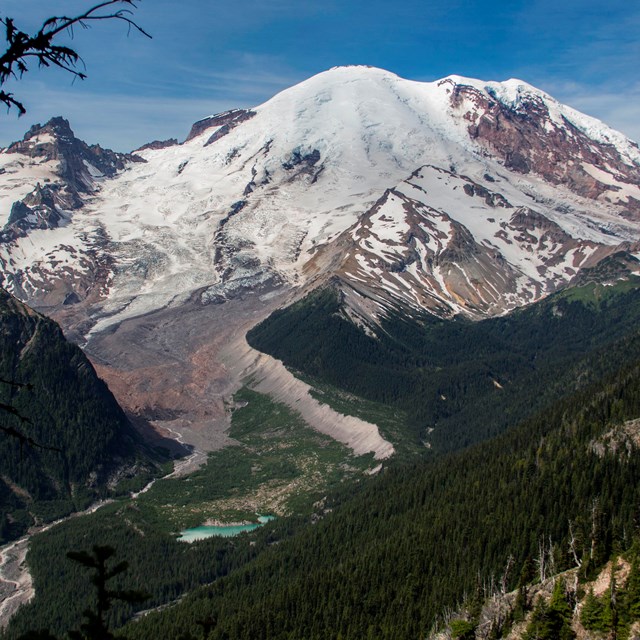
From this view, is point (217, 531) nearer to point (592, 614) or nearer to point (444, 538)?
point (444, 538)

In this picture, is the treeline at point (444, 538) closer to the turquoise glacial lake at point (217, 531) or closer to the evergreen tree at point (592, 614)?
the evergreen tree at point (592, 614)

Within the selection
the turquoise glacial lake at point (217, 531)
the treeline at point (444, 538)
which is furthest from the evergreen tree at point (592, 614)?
the turquoise glacial lake at point (217, 531)

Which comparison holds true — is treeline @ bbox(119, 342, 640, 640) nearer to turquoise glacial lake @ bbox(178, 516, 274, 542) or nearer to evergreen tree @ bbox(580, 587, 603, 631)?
evergreen tree @ bbox(580, 587, 603, 631)

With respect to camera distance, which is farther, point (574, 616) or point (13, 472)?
point (13, 472)

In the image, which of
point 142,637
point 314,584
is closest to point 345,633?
point 314,584

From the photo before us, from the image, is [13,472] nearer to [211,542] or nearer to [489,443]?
[211,542]

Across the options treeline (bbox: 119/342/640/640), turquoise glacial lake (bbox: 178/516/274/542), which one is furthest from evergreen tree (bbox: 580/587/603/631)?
turquoise glacial lake (bbox: 178/516/274/542)
